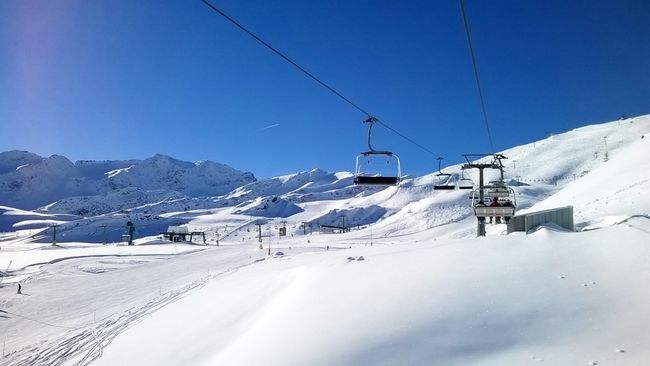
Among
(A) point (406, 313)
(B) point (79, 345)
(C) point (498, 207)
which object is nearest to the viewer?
(A) point (406, 313)

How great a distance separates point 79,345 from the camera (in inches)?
681

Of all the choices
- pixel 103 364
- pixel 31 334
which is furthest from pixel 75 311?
pixel 103 364

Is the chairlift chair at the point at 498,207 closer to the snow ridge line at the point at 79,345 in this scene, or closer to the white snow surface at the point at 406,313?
the white snow surface at the point at 406,313

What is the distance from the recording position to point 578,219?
24.4 metres

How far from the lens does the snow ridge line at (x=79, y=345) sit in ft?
51.8

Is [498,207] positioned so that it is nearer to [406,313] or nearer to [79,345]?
[406,313]

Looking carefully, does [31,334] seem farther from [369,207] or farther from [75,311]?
[369,207]

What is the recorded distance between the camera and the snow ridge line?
51.8 ft

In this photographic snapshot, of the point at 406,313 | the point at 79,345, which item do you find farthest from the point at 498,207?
the point at 79,345

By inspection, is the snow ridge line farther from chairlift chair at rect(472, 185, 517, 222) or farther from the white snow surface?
chairlift chair at rect(472, 185, 517, 222)

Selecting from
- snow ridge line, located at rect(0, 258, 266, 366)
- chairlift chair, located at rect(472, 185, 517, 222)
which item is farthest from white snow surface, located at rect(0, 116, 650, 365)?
chairlift chair, located at rect(472, 185, 517, 222)

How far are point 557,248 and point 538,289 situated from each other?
3.78m

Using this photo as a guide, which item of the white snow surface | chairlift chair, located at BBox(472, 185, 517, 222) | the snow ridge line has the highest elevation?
chairlift chair, located at BBox(472, 185, 517, 222)

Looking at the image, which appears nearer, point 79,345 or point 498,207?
point 79,345
